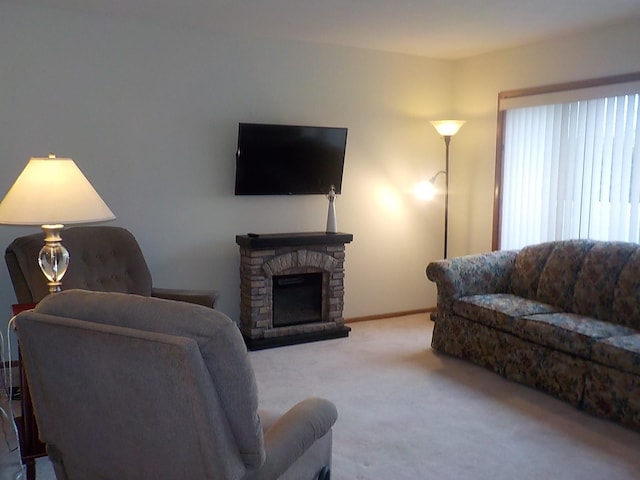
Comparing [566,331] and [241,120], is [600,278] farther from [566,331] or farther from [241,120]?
[241,120]

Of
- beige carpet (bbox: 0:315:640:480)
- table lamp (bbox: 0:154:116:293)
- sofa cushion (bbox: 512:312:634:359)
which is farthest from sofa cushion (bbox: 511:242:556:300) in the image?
table lamp (bbox: 0:154:116:293)

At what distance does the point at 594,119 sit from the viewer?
439 centimetres

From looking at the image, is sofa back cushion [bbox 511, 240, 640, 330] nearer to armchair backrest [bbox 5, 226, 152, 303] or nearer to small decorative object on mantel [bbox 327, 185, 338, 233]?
small decorative object on mantel [bbox 327, 185, 338, 233]

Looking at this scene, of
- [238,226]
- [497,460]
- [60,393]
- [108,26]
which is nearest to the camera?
[60,393]

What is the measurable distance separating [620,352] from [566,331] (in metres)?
0.37

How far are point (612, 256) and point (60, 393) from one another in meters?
3.49

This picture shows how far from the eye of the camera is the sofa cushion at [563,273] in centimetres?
409

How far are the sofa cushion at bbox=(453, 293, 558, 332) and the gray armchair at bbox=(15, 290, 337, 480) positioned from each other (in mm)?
2330

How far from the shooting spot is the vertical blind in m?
4.18

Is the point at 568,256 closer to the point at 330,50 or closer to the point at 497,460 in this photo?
the point at 497,460

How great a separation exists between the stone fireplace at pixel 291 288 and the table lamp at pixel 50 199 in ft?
6.27

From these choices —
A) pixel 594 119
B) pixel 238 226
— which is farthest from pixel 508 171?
pixel 238 226

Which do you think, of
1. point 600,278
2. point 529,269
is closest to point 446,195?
point 529,269

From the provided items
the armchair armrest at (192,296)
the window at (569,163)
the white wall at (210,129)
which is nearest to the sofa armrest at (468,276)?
the window at (569,163)
